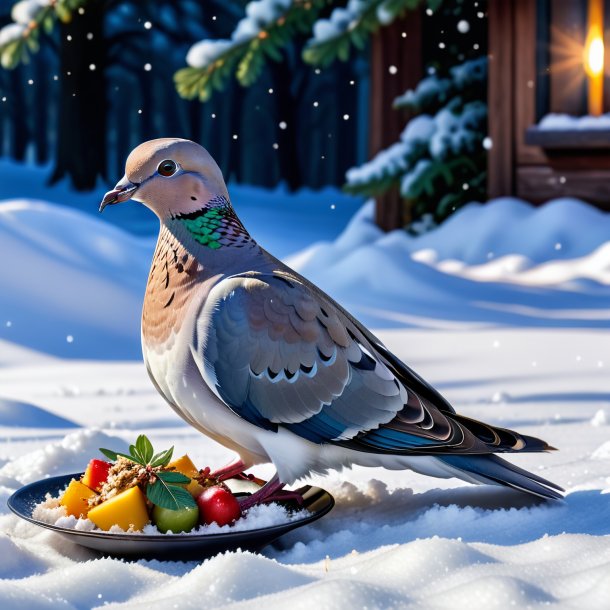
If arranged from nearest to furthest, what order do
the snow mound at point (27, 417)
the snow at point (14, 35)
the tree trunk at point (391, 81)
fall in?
the snow mound at point (27, 417)
the snow at point (14, 35)
the tree trunk at point (391, 81)

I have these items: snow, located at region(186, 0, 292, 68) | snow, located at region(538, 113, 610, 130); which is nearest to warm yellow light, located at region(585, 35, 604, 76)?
snow, located at region(538, 113, 610, 130)

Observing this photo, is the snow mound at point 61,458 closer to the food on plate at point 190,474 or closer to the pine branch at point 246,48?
the food on plate at point 190,474

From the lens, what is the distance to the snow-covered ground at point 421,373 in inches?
89.8

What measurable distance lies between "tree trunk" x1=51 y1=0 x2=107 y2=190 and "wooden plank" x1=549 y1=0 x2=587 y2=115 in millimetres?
5815

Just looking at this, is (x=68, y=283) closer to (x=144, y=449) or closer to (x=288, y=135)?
(x=144, y=449)

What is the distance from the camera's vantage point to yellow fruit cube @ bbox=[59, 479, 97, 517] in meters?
2.68

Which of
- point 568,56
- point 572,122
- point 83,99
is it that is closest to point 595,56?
point 568,56

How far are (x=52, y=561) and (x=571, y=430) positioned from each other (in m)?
2.12

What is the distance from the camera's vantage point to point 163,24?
45.6 feet

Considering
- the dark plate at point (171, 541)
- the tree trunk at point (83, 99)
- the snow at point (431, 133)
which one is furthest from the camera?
the tree trunk at point (83, 99)

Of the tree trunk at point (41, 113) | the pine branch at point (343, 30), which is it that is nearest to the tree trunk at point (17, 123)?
the tree trunk at point (41, 113)

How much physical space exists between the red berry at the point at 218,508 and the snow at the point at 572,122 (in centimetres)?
584

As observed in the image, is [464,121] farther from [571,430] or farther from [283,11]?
[571,430]

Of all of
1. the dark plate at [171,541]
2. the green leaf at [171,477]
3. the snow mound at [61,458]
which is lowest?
the snow mound at [61,458]
